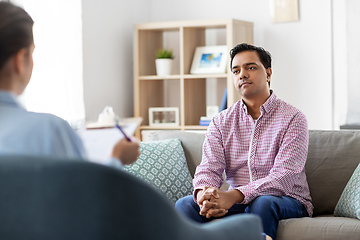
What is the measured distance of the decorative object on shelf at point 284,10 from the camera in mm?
3857

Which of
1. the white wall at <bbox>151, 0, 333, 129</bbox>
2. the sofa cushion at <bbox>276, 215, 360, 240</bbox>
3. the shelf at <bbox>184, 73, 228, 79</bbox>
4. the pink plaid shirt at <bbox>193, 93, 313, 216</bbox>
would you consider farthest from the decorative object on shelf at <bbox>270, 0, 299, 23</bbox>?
the sofa cushion at <bbox>276, 215, 360, 240</bbox>

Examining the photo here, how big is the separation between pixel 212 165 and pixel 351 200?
603mm

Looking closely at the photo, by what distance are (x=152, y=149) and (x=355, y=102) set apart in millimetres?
2038

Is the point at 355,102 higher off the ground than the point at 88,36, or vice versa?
the point at 88,36

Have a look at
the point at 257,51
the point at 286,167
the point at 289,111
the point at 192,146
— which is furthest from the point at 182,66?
the point at 286,167

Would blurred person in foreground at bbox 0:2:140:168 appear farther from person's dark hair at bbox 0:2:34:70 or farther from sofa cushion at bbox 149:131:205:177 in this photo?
sofa cushion at bbox 149:131:205:177

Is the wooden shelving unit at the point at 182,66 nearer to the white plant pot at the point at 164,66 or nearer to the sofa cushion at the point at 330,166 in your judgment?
the white plant pot at the point at 164,66

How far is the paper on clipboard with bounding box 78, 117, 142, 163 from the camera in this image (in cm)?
74

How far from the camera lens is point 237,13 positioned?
409 cm

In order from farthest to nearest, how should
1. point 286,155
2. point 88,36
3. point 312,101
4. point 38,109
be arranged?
point 312,101
point 88,36
point 38,109
point 286,155

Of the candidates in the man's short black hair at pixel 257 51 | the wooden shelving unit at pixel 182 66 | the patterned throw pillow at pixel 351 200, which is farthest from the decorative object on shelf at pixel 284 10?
the patterned throw pillow at pixel 351 200

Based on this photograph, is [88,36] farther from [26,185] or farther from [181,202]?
[26,185]

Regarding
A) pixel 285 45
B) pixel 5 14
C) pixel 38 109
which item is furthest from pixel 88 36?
pixel 5 14

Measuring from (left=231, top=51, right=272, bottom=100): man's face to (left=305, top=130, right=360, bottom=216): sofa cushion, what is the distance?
15.4 inches
